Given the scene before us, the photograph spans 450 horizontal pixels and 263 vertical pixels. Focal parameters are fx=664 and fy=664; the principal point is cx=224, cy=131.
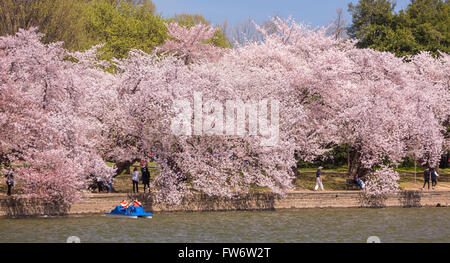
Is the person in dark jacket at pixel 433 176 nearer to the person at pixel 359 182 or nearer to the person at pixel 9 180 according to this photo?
the person at pixel 359 182

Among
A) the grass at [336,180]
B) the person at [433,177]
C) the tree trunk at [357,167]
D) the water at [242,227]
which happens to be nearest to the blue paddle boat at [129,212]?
the water at [242,227]

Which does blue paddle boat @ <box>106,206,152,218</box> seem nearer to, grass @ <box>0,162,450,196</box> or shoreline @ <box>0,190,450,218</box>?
shoreline @ <box>0,190,450,218</box>

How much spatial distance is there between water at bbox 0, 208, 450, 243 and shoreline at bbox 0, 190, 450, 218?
86 cm

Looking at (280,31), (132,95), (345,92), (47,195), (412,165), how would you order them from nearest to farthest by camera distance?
(47,195)
(132,95)
(345,92)
(280,31)
(412,165)

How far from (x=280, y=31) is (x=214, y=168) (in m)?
19.4

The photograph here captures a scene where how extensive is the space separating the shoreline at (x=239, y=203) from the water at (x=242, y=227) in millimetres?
863

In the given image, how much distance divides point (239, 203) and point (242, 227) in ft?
22.6

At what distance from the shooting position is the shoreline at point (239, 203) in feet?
121

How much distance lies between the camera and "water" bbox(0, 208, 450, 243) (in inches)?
1224

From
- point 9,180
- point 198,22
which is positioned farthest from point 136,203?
point 198,22

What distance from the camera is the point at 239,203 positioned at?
41.7 meters

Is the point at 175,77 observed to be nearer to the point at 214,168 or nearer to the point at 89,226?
the point at 214,168
